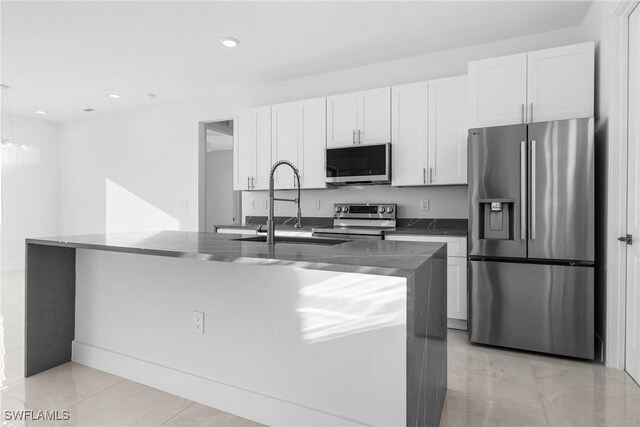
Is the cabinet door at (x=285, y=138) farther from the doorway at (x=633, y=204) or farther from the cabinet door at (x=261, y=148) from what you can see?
the doorway at (x=633, y=204)

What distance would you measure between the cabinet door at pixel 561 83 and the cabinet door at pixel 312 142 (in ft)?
6.44

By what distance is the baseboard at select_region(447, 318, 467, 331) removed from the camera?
3268 mm

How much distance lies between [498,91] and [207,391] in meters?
3.00

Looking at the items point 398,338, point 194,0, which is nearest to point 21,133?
point 194,0

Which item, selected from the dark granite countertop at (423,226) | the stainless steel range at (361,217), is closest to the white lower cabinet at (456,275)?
the dark granite countertop at (423,226)

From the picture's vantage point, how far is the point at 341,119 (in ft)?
12.9

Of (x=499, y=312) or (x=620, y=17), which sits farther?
(x=499, y=312)

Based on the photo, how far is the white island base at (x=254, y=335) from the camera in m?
1.50

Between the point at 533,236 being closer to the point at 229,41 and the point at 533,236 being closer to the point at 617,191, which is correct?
the point at 617,191

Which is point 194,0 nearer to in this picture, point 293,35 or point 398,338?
point 293,35

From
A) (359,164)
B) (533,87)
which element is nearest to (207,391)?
(359,164)

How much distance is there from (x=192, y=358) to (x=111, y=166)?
5102 mm

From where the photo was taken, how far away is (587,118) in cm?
257

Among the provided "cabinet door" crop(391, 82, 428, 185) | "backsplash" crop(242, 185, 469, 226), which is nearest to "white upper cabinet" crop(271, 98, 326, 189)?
"backsplash" crop(242, 185, 469, 226)
